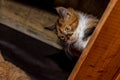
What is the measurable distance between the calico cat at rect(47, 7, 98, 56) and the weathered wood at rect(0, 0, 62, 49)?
0.79ft

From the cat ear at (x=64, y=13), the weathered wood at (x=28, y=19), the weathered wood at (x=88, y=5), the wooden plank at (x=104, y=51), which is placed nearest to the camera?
the wooden plank at (x=104, y=51)

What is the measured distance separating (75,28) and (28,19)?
0.44 metres

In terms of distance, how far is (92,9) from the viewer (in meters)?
1.29

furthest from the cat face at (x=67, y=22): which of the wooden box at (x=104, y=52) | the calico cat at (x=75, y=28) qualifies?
A: the wooden box at (x=104, y=52)

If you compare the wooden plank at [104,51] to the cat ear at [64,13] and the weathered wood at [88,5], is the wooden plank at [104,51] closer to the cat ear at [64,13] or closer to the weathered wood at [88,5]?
the cat ear at [64,13]

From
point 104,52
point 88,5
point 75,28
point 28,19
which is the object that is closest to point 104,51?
point 104,52

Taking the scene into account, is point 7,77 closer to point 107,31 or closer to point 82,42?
point 82,42

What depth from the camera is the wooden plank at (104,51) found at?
0.52 m

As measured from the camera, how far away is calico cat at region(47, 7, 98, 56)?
114 centimetres

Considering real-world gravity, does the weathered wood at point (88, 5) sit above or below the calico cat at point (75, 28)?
above

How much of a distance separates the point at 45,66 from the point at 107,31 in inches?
31.9

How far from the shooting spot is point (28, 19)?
1451 millimetres

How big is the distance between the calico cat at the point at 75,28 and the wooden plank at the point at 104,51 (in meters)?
0.52

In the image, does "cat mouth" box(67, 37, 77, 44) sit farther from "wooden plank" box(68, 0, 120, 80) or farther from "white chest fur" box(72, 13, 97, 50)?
"wooden plank" box(68, 0, 120, 80)
